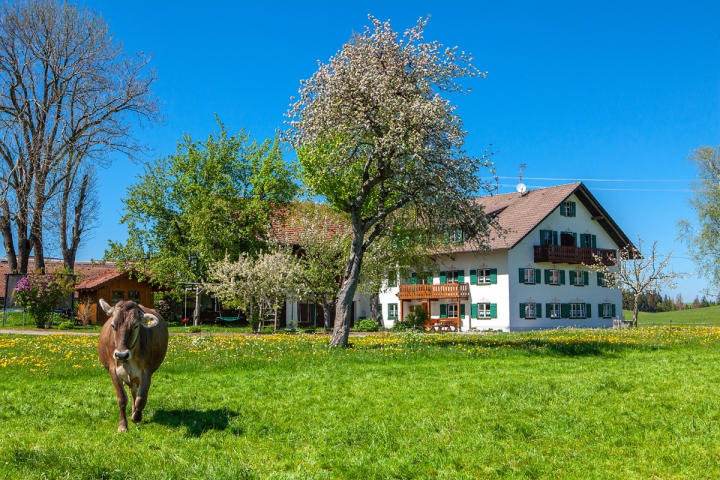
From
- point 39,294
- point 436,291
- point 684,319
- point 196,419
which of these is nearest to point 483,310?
point 436,291

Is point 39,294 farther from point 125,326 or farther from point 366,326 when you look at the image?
point 125,326

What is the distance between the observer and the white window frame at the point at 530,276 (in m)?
49.3

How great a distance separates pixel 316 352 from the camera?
18.9m

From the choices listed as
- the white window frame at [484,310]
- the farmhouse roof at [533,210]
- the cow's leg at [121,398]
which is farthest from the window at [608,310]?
the cow's leg at [121,398]

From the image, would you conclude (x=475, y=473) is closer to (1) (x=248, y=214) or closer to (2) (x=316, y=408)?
(2) (x=316, y=408)

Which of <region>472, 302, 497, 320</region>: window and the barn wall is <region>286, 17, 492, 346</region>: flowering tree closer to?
<region>472, 302, 497, 320</region>: window

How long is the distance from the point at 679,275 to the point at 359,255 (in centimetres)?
3085

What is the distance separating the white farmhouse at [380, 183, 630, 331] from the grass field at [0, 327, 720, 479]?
101 feet

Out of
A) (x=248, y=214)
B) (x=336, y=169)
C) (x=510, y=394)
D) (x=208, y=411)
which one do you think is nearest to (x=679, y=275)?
(x=248, y=214)

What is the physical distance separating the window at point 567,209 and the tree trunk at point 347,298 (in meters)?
32.8

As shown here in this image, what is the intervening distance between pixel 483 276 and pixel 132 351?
42.4 m

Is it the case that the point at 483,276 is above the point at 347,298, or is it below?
above

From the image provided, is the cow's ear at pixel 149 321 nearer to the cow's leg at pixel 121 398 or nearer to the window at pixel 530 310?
the cow's leg at pixel 121 398

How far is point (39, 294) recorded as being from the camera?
37031mm
